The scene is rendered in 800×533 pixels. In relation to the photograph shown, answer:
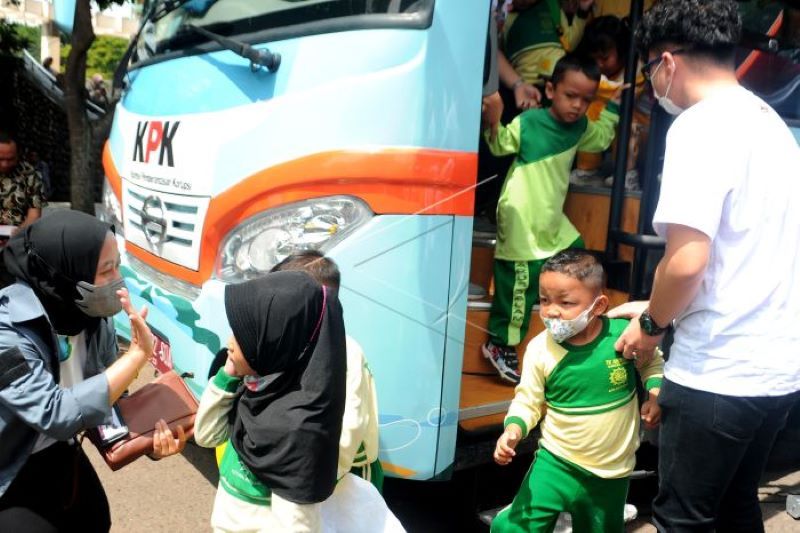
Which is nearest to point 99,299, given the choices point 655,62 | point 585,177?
point 655,62

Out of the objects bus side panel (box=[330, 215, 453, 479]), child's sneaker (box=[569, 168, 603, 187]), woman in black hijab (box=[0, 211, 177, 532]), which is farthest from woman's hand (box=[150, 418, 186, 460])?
child's sneaker (box=[569, 168, 603, 187])

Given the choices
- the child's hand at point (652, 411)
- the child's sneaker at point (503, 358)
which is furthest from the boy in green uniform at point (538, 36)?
the child's hand at point (652, 411)

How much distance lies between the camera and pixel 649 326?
6.81ft

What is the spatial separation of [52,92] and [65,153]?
0.97m

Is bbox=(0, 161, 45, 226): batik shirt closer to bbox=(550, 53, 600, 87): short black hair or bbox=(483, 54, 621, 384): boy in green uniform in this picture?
bbox=(483, 54, 621, 384): boy in green uniform

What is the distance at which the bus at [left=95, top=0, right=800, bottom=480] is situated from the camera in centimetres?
237

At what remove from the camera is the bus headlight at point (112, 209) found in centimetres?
350

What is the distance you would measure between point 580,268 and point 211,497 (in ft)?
6.54

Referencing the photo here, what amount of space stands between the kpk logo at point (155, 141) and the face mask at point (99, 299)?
952 millimetres

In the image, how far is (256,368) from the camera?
5.98 feet

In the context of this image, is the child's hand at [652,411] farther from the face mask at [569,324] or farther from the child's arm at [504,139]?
the child's arm at [504,139]

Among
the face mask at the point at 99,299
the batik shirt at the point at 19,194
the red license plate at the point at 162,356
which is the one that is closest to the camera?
the face mask at the point at 99,299

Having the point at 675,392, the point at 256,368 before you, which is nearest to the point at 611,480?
the point at 675,392

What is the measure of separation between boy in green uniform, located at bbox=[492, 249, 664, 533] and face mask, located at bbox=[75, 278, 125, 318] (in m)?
1.20
